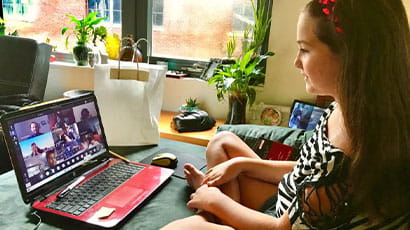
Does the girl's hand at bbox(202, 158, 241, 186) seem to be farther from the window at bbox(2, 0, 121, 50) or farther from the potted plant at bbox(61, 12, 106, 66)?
the window at bbox(2, 0, 121, 50)

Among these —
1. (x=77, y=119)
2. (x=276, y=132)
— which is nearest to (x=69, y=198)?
(x=77, y=119)

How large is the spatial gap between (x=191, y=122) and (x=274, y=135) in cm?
54

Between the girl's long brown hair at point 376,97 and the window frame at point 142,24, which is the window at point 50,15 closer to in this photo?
the window frame at point 142,24

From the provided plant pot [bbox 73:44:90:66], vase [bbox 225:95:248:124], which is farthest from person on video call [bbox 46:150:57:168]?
plant pot [bbox 73:44:90:66]

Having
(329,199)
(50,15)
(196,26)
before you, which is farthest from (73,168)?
(50,15)

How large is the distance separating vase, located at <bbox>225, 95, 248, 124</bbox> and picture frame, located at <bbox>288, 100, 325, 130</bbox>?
0.27m

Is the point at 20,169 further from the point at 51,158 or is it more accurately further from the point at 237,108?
the point at 237,108

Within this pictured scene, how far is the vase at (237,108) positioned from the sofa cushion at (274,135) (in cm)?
33

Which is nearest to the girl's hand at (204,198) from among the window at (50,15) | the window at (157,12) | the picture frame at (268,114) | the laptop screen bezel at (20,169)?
the laptop screen bezel at (20,169)

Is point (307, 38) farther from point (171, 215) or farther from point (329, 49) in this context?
point (171, 215)

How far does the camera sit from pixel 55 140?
105 cm

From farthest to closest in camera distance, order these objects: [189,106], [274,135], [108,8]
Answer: [108,8] → [189,106] → [274,135]

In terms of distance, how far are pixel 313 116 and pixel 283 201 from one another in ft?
3.30

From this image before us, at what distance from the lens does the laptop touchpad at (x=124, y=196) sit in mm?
989
